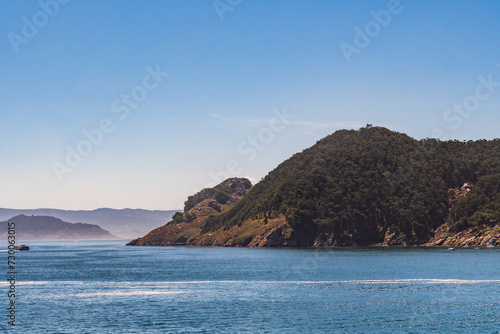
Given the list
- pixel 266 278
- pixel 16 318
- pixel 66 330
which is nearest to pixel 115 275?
pixel 266 278

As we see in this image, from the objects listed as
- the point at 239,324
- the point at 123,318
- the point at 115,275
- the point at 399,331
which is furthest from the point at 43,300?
the point at 399,331

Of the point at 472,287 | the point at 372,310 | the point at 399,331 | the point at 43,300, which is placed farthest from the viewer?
the point at 472,287

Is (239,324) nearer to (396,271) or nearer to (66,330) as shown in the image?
(66,330)

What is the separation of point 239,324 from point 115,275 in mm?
81462

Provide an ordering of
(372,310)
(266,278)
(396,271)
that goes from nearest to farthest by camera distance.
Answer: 1. (372,310)
2. (266,278)
3. (396,271)

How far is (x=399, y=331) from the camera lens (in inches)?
2441

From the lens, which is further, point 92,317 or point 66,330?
point 92,317

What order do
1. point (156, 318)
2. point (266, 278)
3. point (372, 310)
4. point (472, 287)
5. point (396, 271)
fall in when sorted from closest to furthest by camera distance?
1. point (156, 318)
2. point (372, 310)
3. point (472, 287)
4. point (266, 278)
5. point (396, 271)

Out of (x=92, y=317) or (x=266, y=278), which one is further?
(x=266, y=278)

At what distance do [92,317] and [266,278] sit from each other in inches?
2245

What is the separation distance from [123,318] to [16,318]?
1468 centimetres

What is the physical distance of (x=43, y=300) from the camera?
8956cm

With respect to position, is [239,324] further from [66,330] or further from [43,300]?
[43,300]

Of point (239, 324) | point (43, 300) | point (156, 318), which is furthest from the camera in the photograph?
point (43, 300)
